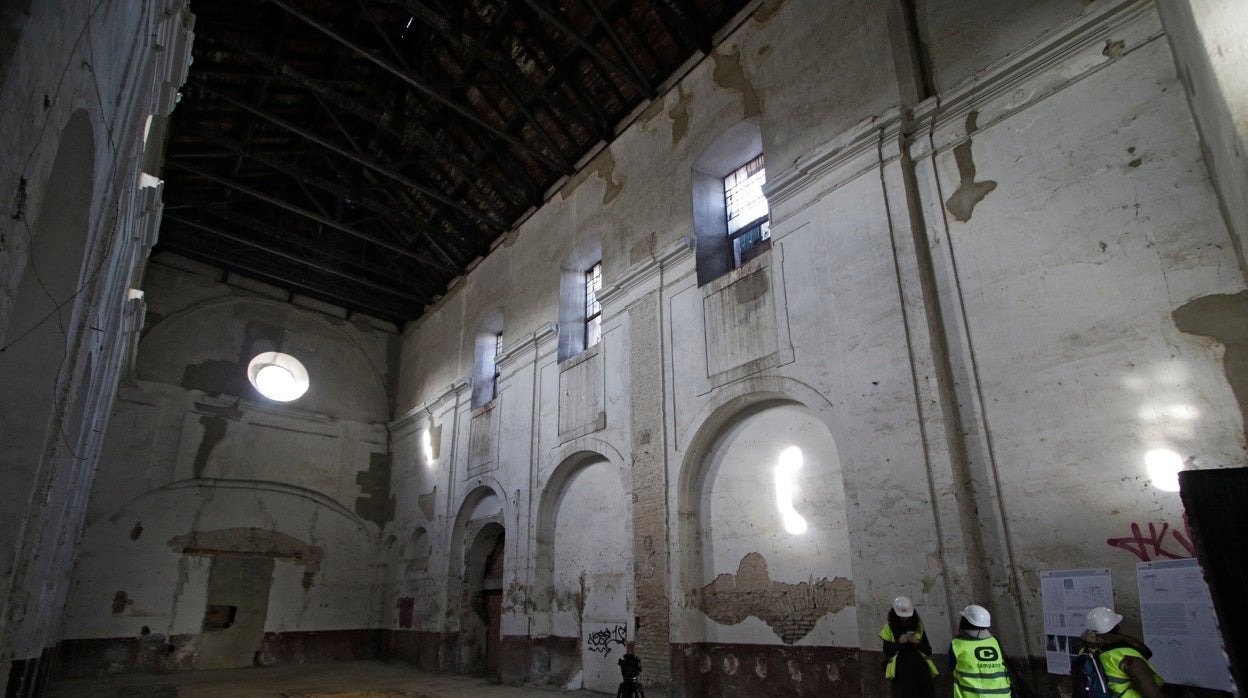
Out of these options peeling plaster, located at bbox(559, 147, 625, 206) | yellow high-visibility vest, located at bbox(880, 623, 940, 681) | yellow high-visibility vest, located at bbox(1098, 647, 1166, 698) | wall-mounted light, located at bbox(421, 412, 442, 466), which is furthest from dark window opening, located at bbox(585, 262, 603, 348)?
yellow high-visibility vest, located at bbox(1098, 647, 1166, 698)

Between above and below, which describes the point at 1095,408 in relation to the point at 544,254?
below

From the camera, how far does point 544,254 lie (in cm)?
1323

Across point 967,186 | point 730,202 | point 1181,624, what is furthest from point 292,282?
point 1181,624

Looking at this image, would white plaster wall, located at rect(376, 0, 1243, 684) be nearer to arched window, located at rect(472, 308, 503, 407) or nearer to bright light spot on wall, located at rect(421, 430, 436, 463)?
arched window, located at rect(472, 308, 503, 407)

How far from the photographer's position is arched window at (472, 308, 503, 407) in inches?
579

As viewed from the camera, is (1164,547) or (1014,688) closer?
(1164,547)

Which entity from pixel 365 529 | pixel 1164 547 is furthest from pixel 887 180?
pixel 365 529

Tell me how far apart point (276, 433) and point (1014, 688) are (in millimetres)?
16057

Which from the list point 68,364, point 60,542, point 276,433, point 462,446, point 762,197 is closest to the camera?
point 68,364

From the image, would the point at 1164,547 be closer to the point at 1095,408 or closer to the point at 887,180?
the point at 1095,408

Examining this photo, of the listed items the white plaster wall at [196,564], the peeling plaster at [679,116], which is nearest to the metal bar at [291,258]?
the white plaster wall at [196,564]

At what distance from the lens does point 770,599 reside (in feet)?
24.9

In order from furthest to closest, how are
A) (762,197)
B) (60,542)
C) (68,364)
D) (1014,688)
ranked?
(762,197) < (60,542) < (1014,688) < (68,364)

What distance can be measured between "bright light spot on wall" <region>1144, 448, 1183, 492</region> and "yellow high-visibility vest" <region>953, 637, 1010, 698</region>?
68.6 inches
